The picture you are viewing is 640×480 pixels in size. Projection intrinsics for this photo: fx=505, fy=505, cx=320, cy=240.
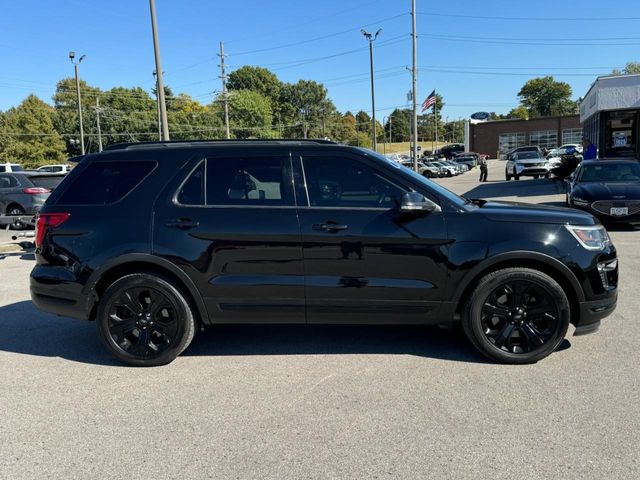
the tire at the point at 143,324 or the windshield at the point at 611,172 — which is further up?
the windshield at the point at 611,172

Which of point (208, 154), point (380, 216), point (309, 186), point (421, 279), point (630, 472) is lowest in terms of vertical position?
point (630, 472)

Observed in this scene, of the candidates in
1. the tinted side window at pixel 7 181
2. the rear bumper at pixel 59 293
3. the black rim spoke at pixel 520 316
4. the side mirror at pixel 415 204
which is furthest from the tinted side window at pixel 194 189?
the tinted side window at pixel 7 181

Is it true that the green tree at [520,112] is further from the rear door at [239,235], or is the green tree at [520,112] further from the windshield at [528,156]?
the rear door at [239,235]

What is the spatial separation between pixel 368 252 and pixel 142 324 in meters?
2.01

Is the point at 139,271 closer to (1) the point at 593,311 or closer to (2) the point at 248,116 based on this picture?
(1) the point at 593,311

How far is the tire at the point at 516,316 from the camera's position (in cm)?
400

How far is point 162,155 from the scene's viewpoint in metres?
4.38

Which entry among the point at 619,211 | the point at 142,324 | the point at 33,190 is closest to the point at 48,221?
the point at 142,324

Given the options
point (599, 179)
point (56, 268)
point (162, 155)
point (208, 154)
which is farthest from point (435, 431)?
point (599, 179)

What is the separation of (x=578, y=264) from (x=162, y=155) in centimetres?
355

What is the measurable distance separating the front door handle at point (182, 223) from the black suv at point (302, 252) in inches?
0.4

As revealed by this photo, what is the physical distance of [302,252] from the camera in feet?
13.3

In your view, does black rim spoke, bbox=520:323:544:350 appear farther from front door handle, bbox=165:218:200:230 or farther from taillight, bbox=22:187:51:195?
taillight, bbox=22:187:51:195

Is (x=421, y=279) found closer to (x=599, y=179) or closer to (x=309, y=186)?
(x=309, y=186)
